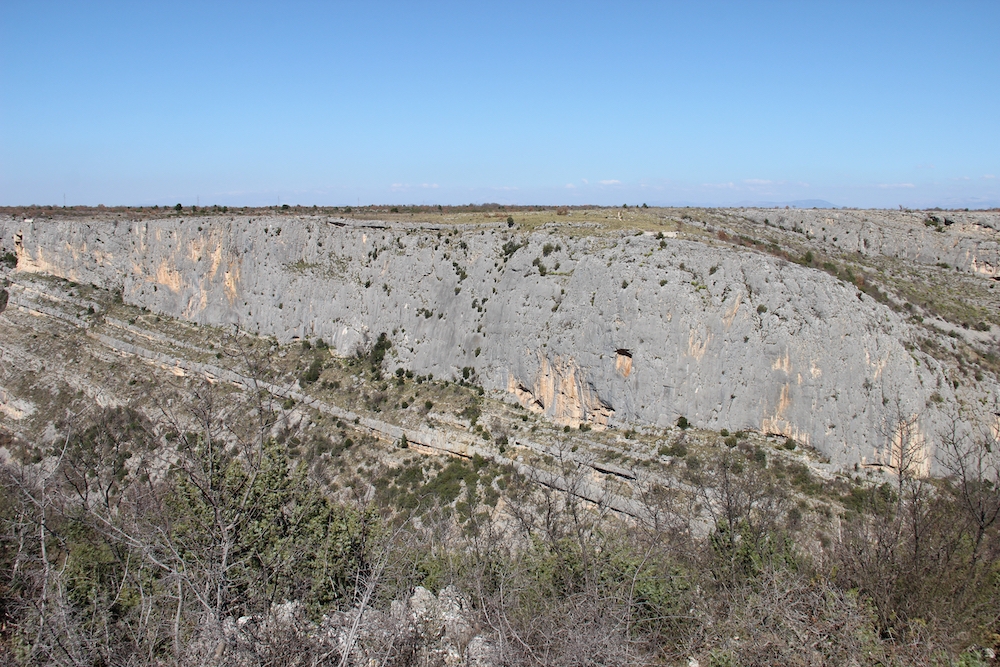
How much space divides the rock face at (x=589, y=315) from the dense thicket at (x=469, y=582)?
21.9 ft

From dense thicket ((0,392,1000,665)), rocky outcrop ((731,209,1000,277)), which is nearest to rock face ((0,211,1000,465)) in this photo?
rocky outcrop ((731,209,1000,277))

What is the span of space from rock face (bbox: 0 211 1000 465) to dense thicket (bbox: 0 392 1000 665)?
21.9 feet

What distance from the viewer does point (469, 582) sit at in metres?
15.0

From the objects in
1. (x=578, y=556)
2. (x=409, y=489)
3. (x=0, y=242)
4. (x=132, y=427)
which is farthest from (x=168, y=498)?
(x=0, y=242)

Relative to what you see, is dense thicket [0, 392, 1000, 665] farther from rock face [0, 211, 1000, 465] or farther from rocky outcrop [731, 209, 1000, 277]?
rocky outcrop [731, 209, 1000, 277]

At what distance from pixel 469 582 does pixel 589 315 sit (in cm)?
1790

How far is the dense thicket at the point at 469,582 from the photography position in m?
9.32

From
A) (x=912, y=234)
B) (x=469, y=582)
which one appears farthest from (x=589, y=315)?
(x=912, y=234)

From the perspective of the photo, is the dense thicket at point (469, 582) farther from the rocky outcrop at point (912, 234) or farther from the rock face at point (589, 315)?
the rocky outcrop at point (912, 234)

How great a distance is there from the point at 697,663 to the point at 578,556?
4172mm

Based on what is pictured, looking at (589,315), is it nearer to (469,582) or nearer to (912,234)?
(469,582)

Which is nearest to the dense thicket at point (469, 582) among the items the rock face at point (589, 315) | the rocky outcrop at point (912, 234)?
the rock face at point (589, 315)

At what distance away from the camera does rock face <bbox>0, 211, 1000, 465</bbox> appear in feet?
86.9

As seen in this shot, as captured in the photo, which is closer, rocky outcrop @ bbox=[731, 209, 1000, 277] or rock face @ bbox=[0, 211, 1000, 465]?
rock face @ bbox=[0, 211, 1000, 465]
